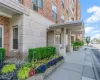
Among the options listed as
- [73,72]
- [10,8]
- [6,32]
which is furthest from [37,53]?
[10,8]

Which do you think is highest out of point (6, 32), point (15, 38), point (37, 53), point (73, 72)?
point (6, 32)

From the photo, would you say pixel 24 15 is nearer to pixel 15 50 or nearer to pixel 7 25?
pixel 7 25

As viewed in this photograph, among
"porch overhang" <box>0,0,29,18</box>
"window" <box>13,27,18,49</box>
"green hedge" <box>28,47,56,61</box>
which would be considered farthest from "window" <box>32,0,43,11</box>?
"green hedge" <box>28,47,56,61</box>

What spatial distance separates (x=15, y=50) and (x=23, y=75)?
5.04m

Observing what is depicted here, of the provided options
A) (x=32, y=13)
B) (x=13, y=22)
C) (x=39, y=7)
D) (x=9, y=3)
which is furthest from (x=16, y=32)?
(x=39, y=7)

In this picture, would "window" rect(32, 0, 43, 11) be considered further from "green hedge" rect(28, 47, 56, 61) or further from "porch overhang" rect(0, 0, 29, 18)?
"green hedge" rect(28, 47, 56, 61)

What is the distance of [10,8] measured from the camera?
8.03 m

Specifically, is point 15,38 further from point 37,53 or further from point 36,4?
point 36,4

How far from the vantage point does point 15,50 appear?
980 centimetres

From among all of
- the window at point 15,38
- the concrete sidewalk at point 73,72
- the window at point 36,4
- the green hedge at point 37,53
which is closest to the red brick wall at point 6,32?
the window at point 15,38

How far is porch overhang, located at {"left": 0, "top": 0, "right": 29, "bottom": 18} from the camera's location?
7.49 m

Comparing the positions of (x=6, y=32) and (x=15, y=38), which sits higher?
(x=6, y=32)

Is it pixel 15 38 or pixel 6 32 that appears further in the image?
pixel 15 38

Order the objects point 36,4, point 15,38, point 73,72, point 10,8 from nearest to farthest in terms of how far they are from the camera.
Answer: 1. point 73,72
2. point 10,8
3. point 15,38
4. point 36,4
